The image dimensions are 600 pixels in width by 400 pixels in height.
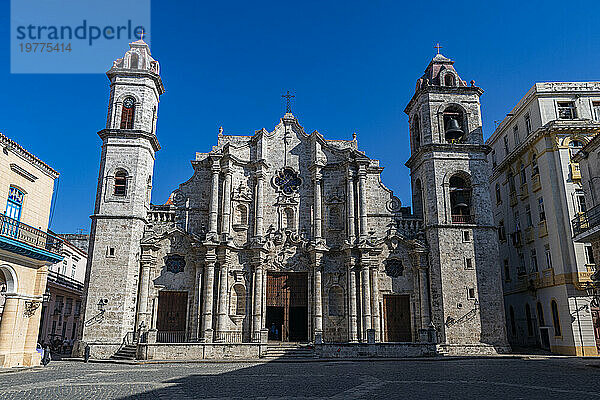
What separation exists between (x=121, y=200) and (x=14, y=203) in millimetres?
8448

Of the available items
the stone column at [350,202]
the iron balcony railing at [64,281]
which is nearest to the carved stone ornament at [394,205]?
the stone column at [350,202]

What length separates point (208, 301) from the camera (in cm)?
2825

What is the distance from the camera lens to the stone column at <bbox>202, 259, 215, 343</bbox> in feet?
90.1

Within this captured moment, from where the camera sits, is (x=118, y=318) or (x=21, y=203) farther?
(x=118, y=318)

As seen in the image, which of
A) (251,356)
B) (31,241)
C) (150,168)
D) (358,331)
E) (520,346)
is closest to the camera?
(31,241)

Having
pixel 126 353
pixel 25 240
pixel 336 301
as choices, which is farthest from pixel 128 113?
pixel 336 301

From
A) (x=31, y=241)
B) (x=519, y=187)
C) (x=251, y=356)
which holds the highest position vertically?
(x=519, y=187)

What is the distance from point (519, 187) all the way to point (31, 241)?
2930cm

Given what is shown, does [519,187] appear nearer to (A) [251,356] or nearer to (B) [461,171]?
(B) [461,171]

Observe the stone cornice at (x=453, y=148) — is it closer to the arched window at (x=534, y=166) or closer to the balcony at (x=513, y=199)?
the arched window at (x=534, y=166)

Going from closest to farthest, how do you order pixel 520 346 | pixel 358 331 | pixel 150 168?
pixel 358 331
pixel 150 168
pixel 520 346

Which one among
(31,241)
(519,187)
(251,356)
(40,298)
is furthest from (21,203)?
(519,187)

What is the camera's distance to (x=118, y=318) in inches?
1033

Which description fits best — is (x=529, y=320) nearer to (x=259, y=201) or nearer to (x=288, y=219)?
(x=288, y=219)
